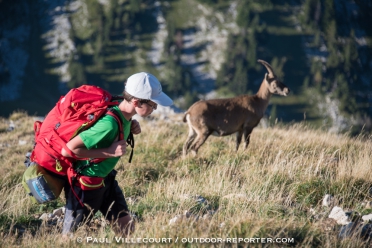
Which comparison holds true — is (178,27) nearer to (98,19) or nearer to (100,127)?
(98,19)

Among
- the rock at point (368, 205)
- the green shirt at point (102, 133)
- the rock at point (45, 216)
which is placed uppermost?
the green shirt at point (102, 133)

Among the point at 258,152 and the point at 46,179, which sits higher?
the point at 46,179

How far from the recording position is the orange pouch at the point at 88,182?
3.85 meters

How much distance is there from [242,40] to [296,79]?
48.8 feet

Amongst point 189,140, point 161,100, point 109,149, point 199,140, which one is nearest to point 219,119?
point 199,140

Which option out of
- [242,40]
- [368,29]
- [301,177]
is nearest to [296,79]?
[242,40]

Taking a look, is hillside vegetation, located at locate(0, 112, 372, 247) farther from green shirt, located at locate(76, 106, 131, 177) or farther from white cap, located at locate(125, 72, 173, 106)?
white cap, located at locate(125, 72, 173, 106)

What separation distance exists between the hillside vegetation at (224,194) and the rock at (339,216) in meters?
0.11

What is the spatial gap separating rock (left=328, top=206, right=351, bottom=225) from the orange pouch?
267 cm

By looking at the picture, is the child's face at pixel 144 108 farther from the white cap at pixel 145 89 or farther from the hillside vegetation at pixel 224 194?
the hillside vegetation at pixel 224 194

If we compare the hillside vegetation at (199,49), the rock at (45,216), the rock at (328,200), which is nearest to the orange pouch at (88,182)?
the rock at (45,216)

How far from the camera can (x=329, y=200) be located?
17.6 ft

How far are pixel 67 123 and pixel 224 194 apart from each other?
2.70 m

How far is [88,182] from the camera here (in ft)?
12.7
